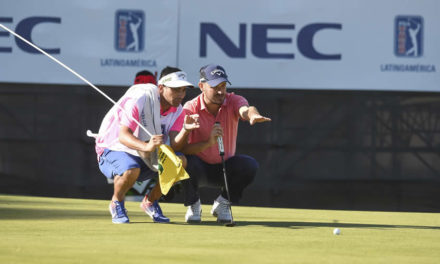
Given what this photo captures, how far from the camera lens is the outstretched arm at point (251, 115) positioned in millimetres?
5295

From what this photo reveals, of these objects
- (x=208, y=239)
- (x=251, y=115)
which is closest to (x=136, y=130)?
(x=251, y=115)

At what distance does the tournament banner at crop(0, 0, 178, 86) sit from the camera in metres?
8.48

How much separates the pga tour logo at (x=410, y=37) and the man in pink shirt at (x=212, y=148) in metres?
3.18

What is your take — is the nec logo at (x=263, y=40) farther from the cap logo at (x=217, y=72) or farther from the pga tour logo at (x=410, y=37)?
the cap logo at (x=217, y=72)

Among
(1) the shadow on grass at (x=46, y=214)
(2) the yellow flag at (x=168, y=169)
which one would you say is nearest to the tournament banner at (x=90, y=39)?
(1) the shadow on grass at (x=46, y=214)

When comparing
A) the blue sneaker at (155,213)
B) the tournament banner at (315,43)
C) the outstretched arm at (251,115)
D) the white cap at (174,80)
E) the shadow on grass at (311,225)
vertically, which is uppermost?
the tournament banner at (315,43)

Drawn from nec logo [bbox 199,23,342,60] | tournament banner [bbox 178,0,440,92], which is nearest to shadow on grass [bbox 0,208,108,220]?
tournament banner [bbox 178,0,440,92]

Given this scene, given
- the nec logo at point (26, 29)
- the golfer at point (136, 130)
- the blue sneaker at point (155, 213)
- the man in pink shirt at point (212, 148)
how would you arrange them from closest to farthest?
1. the golfer at point (136, 130)
2. the man in pink shirt at point (212, 148)
3. the blue sneaker at point (155, 213)
4. the nec logo at point (26, 29)

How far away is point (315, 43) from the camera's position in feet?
27.9

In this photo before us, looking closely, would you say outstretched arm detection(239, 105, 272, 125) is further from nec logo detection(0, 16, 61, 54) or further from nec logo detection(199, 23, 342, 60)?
nec logo detection(0, 16, 61, 54)

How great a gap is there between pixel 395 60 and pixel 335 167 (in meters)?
1.16

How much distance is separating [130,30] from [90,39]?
15.4 inches

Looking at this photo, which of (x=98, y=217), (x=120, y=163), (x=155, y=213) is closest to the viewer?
(x=120, y=163)

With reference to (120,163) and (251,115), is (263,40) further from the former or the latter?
(120,163)
